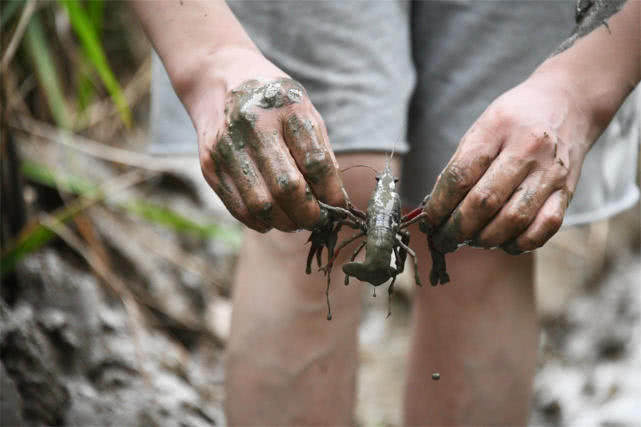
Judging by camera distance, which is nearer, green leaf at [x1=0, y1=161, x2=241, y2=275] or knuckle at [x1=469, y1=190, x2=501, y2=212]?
knuckle at [x1=469, y1=190, x2=501, y2=212]

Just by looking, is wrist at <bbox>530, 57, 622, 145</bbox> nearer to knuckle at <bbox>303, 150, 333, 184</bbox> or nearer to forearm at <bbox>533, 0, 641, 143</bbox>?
forearm at <bbox>533, 0, 641, 143</bbox>

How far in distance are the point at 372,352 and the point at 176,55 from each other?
90.5 inches

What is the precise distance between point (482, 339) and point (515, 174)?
804 millimetres

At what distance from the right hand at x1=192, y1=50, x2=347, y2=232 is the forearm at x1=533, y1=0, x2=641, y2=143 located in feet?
1.52

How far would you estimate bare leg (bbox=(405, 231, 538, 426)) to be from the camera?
1913mm

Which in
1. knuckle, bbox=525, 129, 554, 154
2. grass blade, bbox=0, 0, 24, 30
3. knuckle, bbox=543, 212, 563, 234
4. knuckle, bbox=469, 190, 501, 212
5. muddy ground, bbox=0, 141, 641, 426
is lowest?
muddy ground, bbox=0, 141, 641, 426

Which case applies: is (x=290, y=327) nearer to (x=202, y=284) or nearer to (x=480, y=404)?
(x=480, y=404)

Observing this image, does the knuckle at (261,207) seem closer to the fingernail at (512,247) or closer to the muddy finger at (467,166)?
the muddy finger at (467,166)

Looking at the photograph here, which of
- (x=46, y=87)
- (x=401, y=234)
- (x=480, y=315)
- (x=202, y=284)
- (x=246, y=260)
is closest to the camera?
(x=401, y=234)

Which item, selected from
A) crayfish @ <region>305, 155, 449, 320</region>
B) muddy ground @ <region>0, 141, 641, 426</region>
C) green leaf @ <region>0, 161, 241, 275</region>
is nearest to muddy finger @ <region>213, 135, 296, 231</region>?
crayfish @ <region>305, 155, 449, 320</region>

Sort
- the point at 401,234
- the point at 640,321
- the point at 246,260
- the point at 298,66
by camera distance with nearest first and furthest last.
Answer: the point at 401,234
the point at 298,66
the point at 246,260
the point at 640,321

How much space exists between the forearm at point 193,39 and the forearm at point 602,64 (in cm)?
59

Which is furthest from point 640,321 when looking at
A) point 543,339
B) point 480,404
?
point 480,404

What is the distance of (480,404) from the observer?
1938 millimetres
